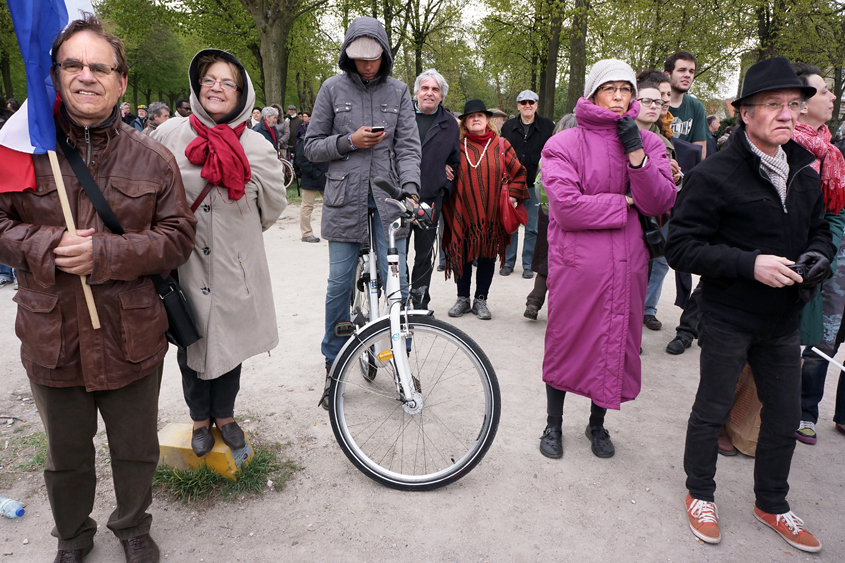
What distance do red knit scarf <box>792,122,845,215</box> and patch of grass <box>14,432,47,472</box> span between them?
431cm

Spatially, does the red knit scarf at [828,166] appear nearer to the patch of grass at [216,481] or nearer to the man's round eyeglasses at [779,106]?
the man's round eyeglasses at [779,106]

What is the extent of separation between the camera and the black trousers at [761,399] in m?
2.62

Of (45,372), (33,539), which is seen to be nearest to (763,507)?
(45,372)

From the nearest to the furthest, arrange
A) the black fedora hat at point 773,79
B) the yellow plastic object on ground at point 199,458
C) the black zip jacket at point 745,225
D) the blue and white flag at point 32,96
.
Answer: the blue and white flag at point 32,96 → the black fedora hat at point 773,79 → the black zip jacket at point 745,225 → the yellow plastic object on ground at point 199,458

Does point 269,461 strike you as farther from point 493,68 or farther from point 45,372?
point 493,68

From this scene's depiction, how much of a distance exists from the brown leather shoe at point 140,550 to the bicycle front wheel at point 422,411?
0.94 m

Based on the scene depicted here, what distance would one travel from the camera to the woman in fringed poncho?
553cm

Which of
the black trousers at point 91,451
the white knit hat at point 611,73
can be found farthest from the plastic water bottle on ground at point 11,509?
the white knit hat at point 611,73

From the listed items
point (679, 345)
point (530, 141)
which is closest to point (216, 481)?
point (679, 345)

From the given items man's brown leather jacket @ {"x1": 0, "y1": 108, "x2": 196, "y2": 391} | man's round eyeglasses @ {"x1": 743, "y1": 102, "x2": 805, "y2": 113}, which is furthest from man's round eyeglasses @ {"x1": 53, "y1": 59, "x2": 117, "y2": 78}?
man's round eyeglasses @ {"x1": 743, "y1": 102, "x2": 805, "y2": 113}

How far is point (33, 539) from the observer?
8.58ft

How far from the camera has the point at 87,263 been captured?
2062 mm

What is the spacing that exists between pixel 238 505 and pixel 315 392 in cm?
125

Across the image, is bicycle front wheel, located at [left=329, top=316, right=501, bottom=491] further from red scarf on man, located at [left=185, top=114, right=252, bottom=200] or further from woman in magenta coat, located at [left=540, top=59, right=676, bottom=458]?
red scarf on man, located at [left=185, top=114, right=252, bottom=200]
